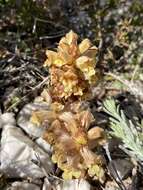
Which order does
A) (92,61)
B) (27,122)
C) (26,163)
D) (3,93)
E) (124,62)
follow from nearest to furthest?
(92,61)
(26,163)
(27,122)
(3,93)
(124,62)

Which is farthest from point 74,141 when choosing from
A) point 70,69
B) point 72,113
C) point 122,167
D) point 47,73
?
point 47,73

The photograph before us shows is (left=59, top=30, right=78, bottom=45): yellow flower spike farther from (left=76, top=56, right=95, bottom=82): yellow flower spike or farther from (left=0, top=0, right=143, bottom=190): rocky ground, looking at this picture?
(left=0, top=0, right=143, bottom=190): rocky ground

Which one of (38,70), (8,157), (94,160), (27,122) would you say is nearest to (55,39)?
(38,70)

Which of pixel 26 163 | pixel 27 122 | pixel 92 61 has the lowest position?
pixel 26 163

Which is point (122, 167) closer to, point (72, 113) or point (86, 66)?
point (72, 113)

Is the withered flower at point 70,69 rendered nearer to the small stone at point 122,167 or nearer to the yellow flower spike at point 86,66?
the yellow flower spike at point 86,66

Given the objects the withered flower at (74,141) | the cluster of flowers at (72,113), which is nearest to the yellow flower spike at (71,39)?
the cluster of flowers at (72,113)

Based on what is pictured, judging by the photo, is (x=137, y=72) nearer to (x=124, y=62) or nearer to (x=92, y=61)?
(x=124, y=62)

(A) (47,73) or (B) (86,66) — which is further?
(A) (47,73)
